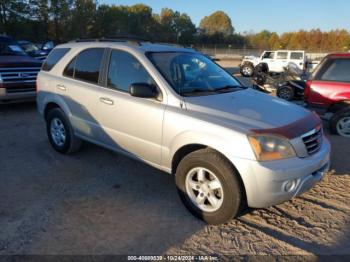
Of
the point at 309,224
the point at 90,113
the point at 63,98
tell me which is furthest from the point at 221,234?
the point at 63,98

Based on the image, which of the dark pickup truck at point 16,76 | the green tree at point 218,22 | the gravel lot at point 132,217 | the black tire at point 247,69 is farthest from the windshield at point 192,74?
the green tree at point 218,22

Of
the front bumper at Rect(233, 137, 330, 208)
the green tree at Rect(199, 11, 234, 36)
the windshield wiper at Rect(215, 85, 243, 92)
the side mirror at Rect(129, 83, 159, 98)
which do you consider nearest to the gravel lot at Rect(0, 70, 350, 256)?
the front bumper at Rect(233, 137, 330, 208)

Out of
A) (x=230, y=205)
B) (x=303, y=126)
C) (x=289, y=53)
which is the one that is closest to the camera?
(x=230, y=205)

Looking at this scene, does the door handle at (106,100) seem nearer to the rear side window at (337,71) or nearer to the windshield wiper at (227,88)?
the windshield wiper at (227,88)

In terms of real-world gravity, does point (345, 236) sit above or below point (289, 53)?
below

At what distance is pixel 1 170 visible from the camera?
16.5 feet

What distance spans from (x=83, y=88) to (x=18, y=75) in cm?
487

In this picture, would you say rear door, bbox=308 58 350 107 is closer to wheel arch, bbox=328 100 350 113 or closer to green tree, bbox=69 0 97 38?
wheel arch, bbox=328 100 350 113

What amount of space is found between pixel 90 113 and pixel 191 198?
1974 mm

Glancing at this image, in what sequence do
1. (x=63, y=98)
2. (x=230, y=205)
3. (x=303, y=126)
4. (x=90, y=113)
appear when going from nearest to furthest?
(x=230, y=205)
(x=303, y=126)
(x=90, y=113)
(x=63, y=98)

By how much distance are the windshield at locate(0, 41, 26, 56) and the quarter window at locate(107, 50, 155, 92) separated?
6.30 meters

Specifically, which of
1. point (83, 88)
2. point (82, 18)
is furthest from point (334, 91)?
point (82, 18)

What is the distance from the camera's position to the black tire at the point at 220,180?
11.0 feet

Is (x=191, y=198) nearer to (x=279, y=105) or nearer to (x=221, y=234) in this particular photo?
(x=221, y=234)
